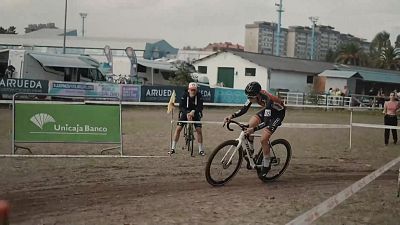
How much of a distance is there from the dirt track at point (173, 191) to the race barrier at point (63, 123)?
716mm

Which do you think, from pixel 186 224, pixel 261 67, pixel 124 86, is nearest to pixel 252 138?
pixel 186 224

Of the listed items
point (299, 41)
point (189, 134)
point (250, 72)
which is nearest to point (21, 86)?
point (189, 134)

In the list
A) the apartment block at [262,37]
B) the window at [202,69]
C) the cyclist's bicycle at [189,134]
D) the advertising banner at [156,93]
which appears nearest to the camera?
the cyclist's bicycle at [189,134]

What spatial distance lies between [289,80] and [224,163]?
41802 millimetres

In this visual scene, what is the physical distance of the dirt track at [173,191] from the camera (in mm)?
6145

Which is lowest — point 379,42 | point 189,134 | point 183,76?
point 189,134

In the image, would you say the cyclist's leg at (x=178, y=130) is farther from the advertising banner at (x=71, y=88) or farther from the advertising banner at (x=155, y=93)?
the advertising banner at (x=155, y=93)

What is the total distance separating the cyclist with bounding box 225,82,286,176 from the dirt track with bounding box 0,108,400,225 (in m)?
0.60

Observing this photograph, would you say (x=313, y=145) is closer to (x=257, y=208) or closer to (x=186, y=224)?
(x=257, y=208)

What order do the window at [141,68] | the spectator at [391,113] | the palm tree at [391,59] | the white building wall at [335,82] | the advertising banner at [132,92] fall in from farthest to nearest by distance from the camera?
the palm tree at [391,59], the white building wall at [335,82], the window at [141,68], the advertising banner at [132,92], the spectator at [391,113]

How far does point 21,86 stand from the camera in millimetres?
25078

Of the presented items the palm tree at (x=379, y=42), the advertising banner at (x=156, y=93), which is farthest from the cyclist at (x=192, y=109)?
the palm tree at (x=379, y=42)

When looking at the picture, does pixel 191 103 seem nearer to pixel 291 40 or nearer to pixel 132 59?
pixel 132 59

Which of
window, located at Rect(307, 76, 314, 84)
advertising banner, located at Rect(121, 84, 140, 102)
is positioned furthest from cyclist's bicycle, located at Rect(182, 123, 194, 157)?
window, located at Rect(307, 76, 314, 84)
